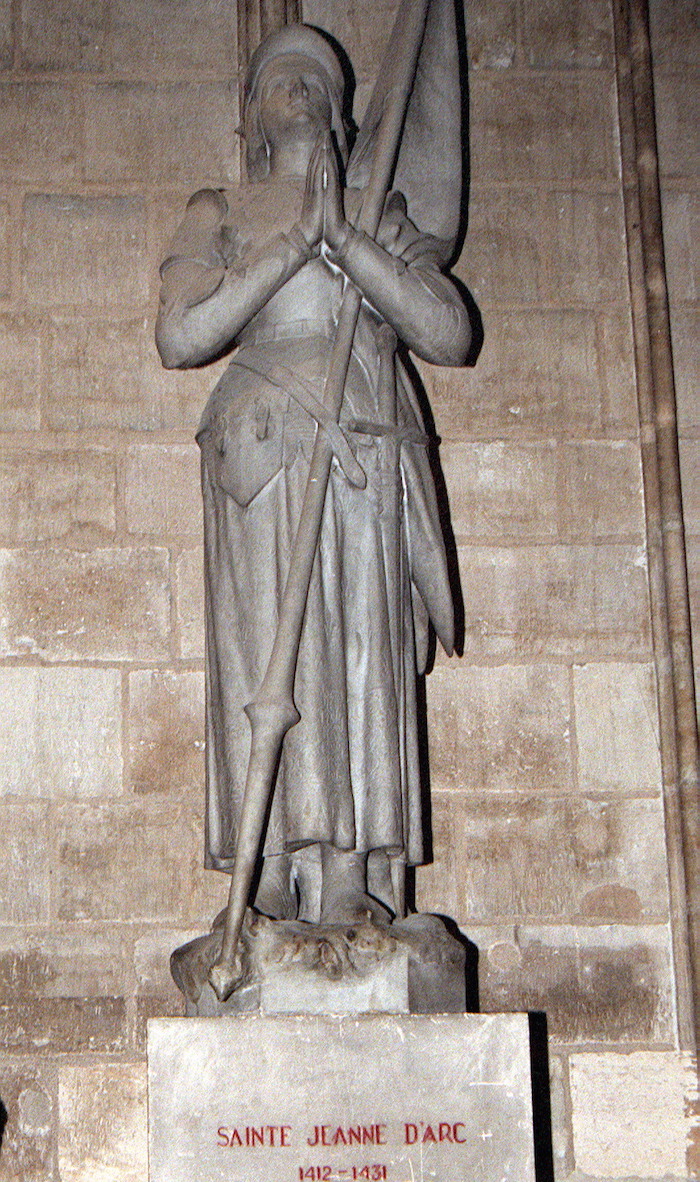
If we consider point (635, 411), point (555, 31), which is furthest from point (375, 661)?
point (555, 31)

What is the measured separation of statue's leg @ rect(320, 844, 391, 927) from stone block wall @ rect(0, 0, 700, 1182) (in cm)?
78

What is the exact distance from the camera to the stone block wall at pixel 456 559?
3.36 meters

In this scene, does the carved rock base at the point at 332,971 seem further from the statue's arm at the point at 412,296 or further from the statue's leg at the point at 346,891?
the statue's arm at the point at 412,296

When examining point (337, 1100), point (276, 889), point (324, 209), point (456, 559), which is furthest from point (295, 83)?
point (337, 1100)

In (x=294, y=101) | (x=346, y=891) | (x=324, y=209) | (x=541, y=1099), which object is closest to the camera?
(x=346, y=891)

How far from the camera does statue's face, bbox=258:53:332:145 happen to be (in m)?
3.08

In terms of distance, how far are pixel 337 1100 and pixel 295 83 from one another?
1975 mm

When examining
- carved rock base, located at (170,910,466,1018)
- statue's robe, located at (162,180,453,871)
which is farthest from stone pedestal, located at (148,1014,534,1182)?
statue's robe, located at (162,180,453,871)

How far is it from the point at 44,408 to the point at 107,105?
0.84m

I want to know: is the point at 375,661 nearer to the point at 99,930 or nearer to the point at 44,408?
the point at 99,930

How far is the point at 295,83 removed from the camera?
10.1 feet

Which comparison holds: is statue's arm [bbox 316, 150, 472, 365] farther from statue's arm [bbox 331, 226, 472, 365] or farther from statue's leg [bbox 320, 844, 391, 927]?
statue's leg [bbox 320, 844, 391, 927]

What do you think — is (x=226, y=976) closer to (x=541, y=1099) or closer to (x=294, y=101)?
(x=541, y=1099)

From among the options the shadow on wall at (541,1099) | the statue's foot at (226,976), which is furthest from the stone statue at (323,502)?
the shadow on wall at (541,1099)
